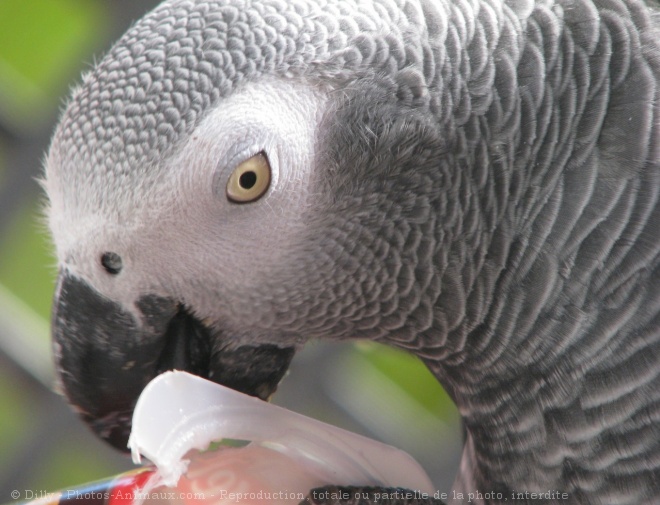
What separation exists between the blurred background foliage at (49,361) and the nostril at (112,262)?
1215 millimetres

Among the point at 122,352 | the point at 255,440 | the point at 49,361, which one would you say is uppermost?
the point at 122,352

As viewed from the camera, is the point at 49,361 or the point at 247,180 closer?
the point at 247,180

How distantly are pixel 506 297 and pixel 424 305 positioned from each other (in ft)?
0.34

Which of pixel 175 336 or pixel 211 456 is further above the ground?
pixel 175 336

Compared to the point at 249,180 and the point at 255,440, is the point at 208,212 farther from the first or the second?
the point at 255,440

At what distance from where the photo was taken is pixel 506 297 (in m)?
0.97

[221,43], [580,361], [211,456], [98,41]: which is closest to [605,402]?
[580,361]

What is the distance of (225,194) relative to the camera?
89cm

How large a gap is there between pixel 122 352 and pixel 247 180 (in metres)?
0.29

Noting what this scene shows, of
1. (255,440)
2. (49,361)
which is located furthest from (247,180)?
(49,361)

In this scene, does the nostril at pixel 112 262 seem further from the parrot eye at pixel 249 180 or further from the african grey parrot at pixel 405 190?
the parrot eye at pixel 249 180

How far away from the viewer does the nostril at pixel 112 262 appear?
928 mm

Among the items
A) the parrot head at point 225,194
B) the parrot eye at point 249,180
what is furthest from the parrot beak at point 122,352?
the parrot eye at point 249,180

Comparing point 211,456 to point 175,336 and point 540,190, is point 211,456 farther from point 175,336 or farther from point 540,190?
point 540,190
